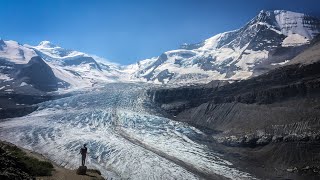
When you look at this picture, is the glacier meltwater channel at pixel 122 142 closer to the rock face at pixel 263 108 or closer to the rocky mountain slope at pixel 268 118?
the rocky mountain slope at pixel 268 118

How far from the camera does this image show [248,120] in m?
125

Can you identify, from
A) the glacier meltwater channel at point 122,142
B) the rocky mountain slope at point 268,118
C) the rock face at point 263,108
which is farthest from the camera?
the rock face at point 263,108

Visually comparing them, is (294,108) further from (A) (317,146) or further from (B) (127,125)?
(B) (127,125)

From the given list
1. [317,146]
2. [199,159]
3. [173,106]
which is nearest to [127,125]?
[173,106]

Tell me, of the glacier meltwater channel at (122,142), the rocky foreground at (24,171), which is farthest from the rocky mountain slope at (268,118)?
the rocky foreground at (24,171)

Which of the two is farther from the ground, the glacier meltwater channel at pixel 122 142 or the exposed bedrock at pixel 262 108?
the exposed bedrock at pixel 262 108

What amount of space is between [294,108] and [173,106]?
233 ft

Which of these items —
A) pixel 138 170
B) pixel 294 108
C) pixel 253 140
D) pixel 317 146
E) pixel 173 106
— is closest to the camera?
pixel 138 170

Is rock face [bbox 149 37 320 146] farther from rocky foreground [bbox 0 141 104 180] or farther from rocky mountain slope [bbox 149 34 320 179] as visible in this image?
rocky foreground [bbox 0 141 104 180]

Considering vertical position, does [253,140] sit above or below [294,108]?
below

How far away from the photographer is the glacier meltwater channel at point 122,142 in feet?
282

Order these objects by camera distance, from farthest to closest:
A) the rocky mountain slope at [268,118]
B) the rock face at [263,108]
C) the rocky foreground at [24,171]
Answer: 1. the rock face at [263,108]
2. the rocky mountain slope at [268,118]
3. the rocky foreground at [24,171]

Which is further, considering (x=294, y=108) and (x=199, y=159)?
(x=294, y=108)

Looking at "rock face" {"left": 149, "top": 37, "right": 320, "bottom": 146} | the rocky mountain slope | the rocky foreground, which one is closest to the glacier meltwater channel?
the rocky mountain slope
